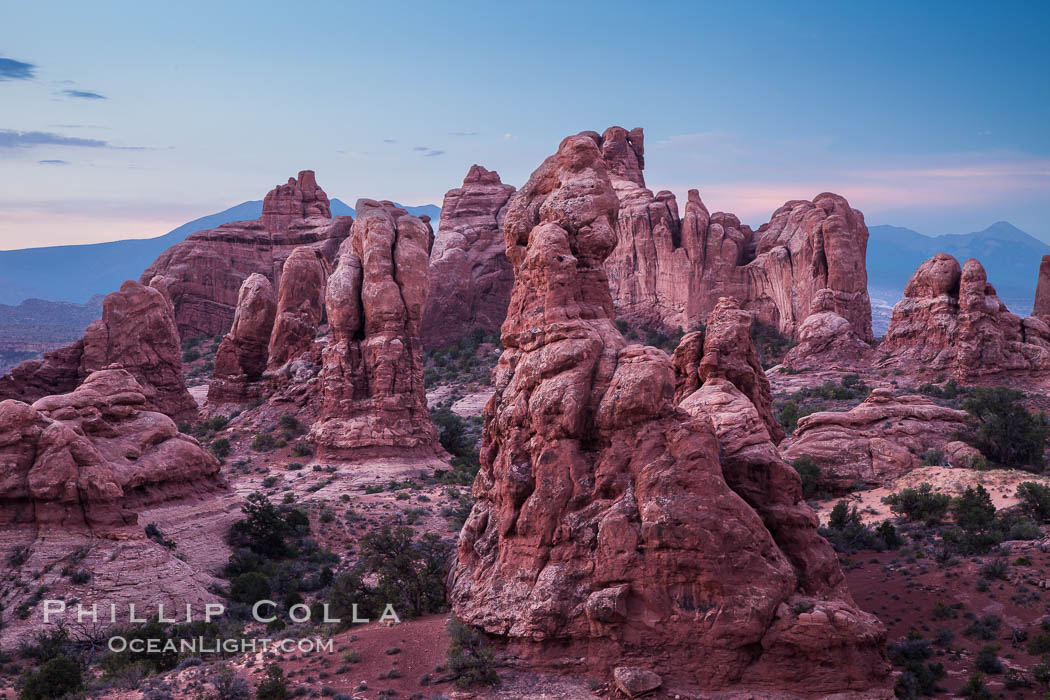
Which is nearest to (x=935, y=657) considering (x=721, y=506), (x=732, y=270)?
(x=721, y=506)

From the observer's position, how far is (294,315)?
50.5 meters

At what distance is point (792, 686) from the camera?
50.7ft

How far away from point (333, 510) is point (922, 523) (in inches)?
873

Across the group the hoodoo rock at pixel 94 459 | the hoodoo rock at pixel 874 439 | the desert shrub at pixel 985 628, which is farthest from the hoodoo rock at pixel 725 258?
the desert shrub at pixel 985 628

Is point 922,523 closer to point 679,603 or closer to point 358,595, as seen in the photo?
point 679,603

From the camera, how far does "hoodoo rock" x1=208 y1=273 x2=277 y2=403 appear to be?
172 feet

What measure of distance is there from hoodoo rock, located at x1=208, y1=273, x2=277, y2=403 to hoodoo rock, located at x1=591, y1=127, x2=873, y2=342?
2779 centimetres

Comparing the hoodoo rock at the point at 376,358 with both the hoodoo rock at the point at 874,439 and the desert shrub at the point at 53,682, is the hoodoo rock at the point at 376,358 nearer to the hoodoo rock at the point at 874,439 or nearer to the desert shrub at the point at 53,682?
the hoodoo rock at the point at 874,439

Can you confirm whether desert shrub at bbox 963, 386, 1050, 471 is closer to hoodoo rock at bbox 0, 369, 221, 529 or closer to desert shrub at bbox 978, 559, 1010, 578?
desert shrub at bbox 978, 559, 1010, 578

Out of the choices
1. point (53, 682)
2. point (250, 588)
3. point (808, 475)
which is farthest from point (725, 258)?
point (53, 682)

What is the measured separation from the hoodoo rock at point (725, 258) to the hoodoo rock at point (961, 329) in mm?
6725

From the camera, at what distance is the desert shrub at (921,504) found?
29.7 meters

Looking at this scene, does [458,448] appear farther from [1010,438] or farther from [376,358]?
[1010,438]

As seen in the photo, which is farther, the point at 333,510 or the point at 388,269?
the point at 388,269
